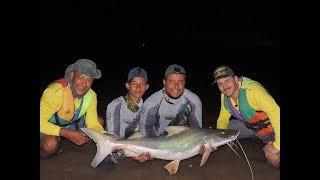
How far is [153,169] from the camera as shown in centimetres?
469

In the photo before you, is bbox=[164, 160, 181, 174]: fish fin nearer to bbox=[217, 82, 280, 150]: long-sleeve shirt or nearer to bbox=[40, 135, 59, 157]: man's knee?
bbox=[217, 82, 280, 150]: long-sleeve shirt

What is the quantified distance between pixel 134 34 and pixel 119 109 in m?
32.2

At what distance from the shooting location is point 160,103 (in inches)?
188

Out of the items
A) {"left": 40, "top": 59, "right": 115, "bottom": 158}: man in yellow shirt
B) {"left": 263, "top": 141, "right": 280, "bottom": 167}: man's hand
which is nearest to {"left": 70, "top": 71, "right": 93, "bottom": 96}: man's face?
{"left": 40, "top": 59, "right": 115, "bottom": 158}: man in yellow shirt

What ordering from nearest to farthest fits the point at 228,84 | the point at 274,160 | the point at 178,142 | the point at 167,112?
the point at 178,142, the point at 228,84, the point at 274,160, the point at 167,112

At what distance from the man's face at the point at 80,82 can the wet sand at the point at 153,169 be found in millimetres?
1013

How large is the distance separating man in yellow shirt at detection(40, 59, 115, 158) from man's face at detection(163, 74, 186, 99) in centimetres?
85

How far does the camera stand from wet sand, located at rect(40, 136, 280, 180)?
4.45 m

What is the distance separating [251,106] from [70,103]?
2.29 m

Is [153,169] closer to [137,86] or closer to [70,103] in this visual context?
[137,86]

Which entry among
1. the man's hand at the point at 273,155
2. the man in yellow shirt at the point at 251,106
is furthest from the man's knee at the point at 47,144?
the man's hand at the point at 273,155

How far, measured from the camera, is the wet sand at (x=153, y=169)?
14.6 ft

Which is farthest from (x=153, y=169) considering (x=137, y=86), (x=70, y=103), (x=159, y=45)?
(x=159, y=45)

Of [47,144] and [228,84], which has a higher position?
[228,84]
